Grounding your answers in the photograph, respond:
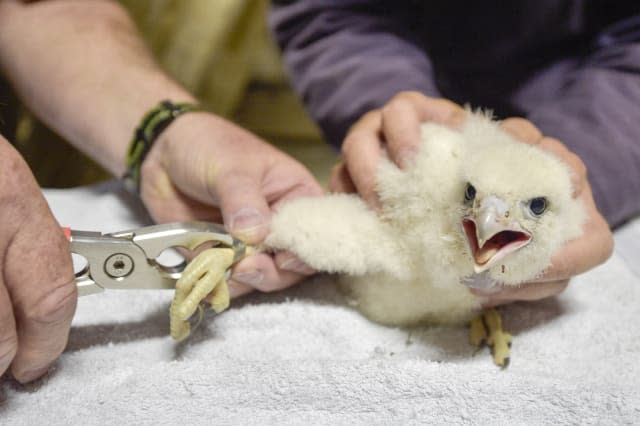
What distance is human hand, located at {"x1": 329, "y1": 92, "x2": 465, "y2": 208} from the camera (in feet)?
3.00

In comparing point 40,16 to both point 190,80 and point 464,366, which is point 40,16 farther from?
point 464,366

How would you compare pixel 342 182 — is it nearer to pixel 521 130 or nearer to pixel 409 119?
pixel 409 119

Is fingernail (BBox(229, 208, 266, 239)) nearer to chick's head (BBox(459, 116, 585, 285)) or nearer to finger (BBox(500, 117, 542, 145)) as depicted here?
chick's head (BBox(459, 116, 585, 285))

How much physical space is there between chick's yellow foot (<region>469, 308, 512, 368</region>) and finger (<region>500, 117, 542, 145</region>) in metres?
0.27

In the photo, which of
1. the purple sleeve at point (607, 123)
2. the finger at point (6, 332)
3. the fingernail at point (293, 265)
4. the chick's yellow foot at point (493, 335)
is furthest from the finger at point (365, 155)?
the finger at point (6, 332)

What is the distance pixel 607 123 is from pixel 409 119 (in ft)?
1.45

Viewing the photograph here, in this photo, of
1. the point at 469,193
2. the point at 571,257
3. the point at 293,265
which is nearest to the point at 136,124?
the point at 293,265

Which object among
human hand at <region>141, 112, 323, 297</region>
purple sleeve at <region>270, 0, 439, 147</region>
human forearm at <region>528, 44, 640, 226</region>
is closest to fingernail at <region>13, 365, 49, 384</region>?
human hand at <region>141, 112, 323, 297</region>

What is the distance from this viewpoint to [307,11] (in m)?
1.44

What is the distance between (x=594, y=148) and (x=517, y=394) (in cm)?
55

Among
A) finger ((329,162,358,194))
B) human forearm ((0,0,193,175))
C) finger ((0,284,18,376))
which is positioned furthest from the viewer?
human forearm ((0,0,193,175))

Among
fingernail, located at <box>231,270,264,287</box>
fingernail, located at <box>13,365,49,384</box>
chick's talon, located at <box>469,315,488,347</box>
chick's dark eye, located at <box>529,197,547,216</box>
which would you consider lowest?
chick's talon, located at <box>469,315,488,347</box>

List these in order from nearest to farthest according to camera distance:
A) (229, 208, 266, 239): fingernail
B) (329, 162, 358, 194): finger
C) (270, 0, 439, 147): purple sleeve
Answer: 1. (229, 208, 266, 239): fingernail
2. (329, 162, 358, 194): finger
3. (270, 0, 439, 147): purple sleeve

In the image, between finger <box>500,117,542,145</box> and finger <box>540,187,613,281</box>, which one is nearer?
finger <box>540,187,613,281</box>
